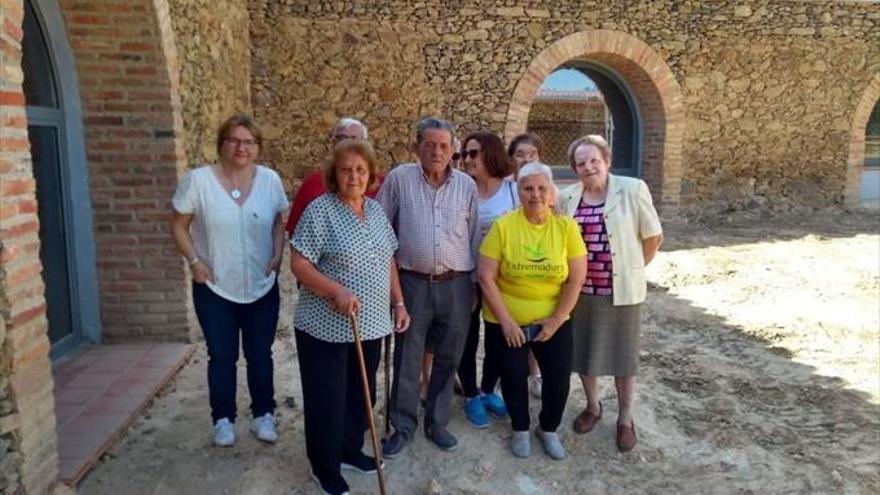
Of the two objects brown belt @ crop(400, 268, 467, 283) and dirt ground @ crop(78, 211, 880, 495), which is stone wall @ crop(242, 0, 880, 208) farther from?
brown belt @ crop(400, 268, 467, 283)

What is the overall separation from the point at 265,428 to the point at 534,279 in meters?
1.56

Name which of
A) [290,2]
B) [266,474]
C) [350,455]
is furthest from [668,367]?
[290,2]

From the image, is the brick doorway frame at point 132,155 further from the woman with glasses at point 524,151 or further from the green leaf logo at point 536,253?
the green leaf logo at point 536,253

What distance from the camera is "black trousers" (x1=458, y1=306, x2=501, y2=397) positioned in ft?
11.1

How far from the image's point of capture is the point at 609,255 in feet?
10.0

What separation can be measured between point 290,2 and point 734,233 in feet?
24.3

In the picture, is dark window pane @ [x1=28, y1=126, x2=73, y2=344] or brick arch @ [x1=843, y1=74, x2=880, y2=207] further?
brick arch @ [x1=843, y1=74, x2=880, y2=207]

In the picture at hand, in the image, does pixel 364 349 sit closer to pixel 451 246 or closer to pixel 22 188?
pixel 451 246

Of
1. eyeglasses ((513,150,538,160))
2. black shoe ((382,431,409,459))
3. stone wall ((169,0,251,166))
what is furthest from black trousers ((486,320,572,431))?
stone wall ((169,0,251,166))

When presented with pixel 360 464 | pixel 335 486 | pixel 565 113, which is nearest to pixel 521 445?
pixel 360 464

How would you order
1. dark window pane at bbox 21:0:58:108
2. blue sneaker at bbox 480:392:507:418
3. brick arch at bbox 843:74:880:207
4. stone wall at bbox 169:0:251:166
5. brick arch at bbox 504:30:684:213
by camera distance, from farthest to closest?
brick arch at bbox 843:74:880:207
brick arch at bbox 504:30:684:213
stone wall at bbox 169:0:251:166
dark window pane at bbox 21:0:58:108
blue sneaker at bbox 480:392:507:418

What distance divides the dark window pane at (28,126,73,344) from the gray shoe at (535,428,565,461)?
3.08 meters

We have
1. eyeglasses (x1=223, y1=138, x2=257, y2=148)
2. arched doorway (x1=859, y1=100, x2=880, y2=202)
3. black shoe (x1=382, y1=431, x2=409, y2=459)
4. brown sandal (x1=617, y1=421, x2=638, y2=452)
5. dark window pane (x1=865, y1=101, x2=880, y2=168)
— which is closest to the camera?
eyeglasses (x1=223, y1=138, x2=257, y2=148)

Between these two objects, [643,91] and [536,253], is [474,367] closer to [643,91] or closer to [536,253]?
[536,253]
